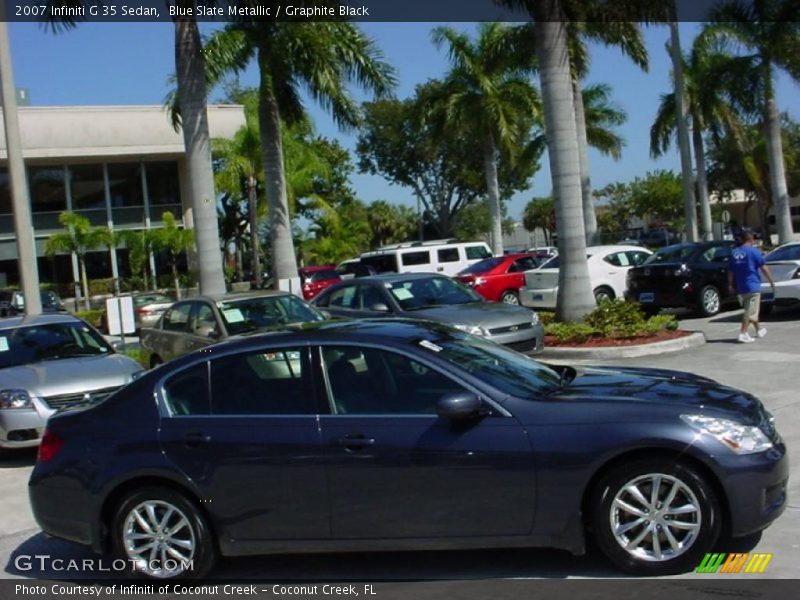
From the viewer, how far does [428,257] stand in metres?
29.1

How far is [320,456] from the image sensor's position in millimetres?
5516

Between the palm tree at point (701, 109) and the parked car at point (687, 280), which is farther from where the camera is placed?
the palm tree at point (701, 109)

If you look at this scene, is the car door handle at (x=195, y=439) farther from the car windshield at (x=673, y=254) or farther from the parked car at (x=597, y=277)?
the parked car at (x=597, y=277)

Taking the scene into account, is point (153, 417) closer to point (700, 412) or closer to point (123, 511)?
point (123, 511)

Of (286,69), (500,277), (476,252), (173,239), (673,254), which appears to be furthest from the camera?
(173,239)

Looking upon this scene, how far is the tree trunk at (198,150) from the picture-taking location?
16.5 metres

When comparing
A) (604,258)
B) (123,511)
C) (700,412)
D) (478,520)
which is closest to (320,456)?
(478,520)

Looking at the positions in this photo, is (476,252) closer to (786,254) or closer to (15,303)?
(786,254)

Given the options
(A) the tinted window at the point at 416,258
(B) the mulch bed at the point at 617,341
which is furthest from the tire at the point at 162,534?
(A) the tinted window at the point at 416,258

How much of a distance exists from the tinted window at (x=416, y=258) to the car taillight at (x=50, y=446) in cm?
2271

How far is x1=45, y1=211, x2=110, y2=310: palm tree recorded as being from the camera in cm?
3706

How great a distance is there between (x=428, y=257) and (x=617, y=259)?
8.41m

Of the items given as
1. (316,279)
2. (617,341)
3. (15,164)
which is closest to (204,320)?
(15,164)

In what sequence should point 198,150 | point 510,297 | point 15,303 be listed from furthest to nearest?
point 15,303 < point 510,297 < point 198,150
